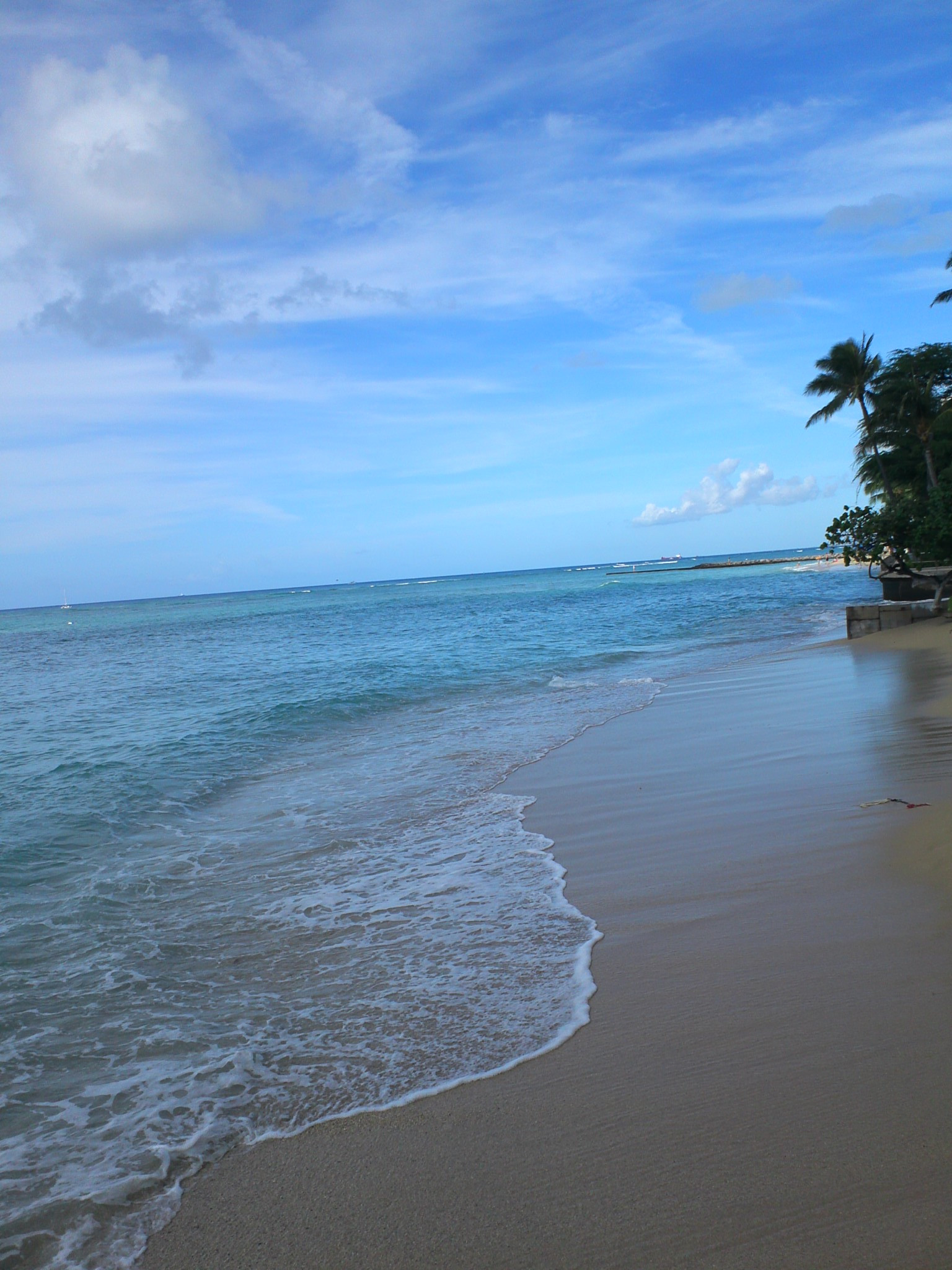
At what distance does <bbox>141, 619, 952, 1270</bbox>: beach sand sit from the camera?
7.97 ft

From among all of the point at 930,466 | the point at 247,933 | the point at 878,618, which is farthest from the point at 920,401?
the point at 247,933

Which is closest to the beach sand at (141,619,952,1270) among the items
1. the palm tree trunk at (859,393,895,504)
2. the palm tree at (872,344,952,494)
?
the palm tree at (872,344,952,494)

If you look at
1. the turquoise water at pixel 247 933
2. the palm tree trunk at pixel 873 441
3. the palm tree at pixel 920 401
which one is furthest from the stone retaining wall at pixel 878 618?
the palm tree trunk at pixel 873 441

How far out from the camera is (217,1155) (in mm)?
3088

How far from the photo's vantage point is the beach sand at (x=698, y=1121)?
243cm

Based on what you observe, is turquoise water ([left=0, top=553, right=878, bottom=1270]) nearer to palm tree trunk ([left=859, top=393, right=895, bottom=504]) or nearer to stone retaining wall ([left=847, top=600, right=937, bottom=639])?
stone retaining wall ([left=847, top=600, right=937, bottom=639])

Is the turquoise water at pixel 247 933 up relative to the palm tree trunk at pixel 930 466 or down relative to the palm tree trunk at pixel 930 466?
down

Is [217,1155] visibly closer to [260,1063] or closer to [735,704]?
[260,1063]

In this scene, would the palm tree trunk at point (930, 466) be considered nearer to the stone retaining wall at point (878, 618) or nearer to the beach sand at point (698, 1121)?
the stone retaining wall at point (878, 618)

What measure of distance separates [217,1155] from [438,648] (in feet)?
79.6

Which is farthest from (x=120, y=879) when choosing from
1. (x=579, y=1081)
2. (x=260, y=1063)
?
(x=579, y=1081)

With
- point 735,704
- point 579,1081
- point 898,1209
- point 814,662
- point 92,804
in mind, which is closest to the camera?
point 898,1209

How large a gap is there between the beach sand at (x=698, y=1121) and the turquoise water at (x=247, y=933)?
257 millimetres

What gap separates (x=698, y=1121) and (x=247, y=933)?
3340 mm
